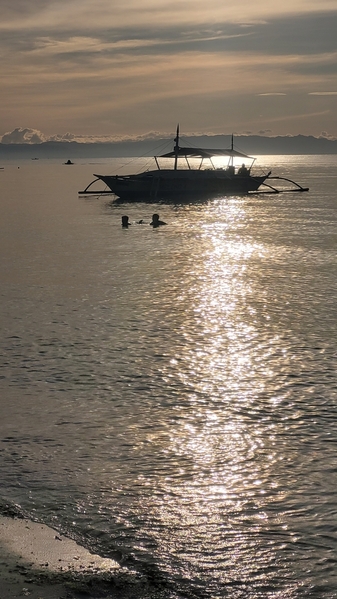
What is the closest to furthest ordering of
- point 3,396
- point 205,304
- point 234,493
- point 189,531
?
point 189,531 < point 234,493 < point 3,396 < point 205,304

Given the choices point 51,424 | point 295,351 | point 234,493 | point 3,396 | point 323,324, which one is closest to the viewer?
point 234,493

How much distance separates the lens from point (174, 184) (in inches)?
3839

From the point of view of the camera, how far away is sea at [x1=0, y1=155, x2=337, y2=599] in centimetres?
1017

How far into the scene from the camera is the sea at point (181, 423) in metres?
10.2

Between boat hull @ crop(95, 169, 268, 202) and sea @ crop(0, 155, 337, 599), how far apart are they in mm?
59953

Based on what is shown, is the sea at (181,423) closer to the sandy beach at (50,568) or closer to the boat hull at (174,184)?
the sandy beach at (50,568)

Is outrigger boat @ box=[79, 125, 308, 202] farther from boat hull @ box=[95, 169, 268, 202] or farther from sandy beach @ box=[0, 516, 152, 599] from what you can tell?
sandy beach @ box=[0, 516, 152, 599]

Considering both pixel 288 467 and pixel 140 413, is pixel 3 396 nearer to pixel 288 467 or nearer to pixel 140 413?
pixel 140 413

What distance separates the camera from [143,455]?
13289 mm

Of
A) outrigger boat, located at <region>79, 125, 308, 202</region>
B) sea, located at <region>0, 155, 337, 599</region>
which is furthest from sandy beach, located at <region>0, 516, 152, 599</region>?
outrigger boat, located at <region>79, 125, 308, 202</region>

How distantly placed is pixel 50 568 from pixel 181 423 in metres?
5.78

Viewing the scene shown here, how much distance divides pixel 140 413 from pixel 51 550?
5.62m

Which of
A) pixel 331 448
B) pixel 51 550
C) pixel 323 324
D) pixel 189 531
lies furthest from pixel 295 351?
pixel 51 550

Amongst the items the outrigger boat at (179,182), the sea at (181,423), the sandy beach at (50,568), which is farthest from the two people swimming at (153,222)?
the sandy beach at (50,568)
